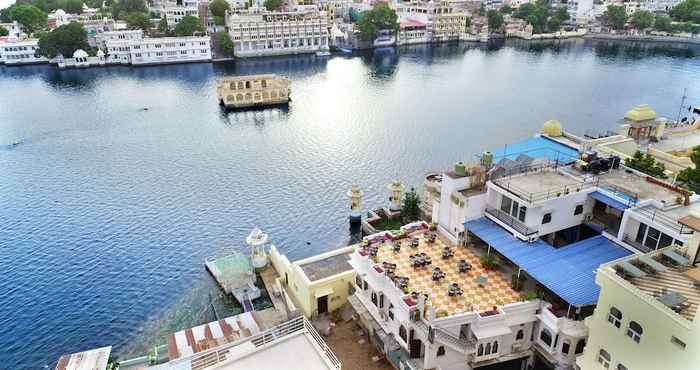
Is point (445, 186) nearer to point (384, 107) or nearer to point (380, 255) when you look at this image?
point (380, 255)

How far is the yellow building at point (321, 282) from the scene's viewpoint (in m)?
36.2

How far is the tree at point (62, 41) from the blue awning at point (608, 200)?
15158 cm

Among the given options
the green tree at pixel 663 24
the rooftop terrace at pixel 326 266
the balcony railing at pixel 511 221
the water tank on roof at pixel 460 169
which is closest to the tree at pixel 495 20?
the green tree at pixel 663 24

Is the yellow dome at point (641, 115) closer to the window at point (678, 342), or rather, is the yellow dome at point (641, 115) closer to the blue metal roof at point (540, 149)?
the blue metal roof at point (540, 149)

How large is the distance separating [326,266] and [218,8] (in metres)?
175

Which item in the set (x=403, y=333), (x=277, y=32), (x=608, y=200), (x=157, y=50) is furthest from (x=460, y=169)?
(x=277, y=32)

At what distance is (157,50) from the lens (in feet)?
474

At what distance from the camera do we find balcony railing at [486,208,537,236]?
3167 centimetres

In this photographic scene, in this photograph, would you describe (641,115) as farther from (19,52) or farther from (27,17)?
(27,17)

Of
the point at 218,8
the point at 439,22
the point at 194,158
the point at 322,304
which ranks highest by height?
the point at 218,8

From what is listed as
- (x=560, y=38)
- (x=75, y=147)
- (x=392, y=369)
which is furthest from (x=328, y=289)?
(x=560, y=38)

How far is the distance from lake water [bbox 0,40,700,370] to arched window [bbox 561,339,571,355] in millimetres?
27703

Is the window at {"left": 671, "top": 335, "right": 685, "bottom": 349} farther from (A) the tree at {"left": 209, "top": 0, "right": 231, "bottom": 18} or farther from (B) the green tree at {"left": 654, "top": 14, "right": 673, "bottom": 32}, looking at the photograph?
(B) the green tree at {"left": 654, "top": 14, "right": 673, "bottom": 32}

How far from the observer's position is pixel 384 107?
101 metres
